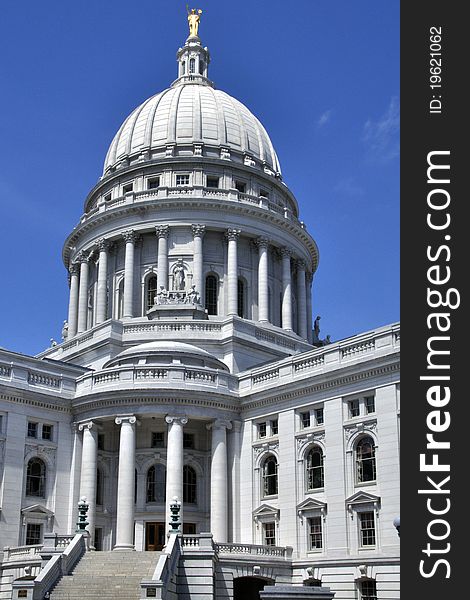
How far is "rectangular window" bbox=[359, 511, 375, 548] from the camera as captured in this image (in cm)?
4900

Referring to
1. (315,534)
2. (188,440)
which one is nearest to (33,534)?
(188,440)

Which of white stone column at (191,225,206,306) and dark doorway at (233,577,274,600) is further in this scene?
white stone column at (191,225,206,306)

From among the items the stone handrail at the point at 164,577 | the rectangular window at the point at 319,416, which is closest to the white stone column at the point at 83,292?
the rectangular window at the point at 319,416

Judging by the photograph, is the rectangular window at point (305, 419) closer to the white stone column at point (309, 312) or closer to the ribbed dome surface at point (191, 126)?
the white stone column at point (309, 312)

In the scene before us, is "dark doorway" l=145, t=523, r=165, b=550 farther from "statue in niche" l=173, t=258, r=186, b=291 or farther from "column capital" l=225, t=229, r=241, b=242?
"column capital" l=225, t=229, r=241, b=242

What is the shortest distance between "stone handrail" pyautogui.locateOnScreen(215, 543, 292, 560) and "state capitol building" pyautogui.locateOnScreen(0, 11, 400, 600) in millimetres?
122

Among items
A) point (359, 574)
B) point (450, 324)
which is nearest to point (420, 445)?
point (450, 324)

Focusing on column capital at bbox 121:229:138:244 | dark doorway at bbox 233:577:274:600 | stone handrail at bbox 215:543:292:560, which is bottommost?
dark doorway at bbox 233:577:274:600

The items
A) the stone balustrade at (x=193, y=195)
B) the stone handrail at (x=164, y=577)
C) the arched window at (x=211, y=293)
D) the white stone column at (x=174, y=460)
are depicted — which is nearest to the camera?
the stone handrail at (x=164, y=577)

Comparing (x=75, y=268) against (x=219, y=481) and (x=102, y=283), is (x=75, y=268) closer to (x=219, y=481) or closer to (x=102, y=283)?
(x=102, y=283)

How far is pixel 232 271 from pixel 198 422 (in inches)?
788

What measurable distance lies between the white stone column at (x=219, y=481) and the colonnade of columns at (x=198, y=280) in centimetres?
1775

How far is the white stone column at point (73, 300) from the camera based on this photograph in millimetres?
82688

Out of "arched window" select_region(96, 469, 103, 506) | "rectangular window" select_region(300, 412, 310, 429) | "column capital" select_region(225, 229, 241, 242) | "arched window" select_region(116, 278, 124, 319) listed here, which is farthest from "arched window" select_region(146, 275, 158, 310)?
"rectangular window" select_region(300, 412, 310, 429)
